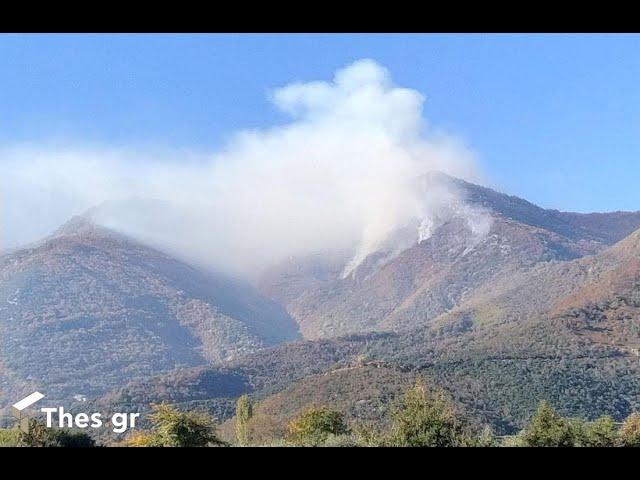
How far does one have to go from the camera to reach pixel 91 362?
60406 millimetres

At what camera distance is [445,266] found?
101000mm

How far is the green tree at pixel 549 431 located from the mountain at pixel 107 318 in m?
39.8

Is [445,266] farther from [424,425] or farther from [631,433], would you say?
[424,425]

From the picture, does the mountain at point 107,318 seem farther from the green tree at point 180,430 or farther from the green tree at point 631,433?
the green tree at point 631,433

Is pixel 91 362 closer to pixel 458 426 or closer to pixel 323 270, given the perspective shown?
pixel 458 426

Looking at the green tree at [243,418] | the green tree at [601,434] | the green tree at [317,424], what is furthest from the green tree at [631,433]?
the green tree at [243,418]

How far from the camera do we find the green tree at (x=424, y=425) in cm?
1228

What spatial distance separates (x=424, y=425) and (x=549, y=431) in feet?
8.13

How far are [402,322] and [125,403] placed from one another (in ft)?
157

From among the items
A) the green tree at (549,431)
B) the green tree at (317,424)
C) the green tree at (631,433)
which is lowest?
the green tree at (631,433)

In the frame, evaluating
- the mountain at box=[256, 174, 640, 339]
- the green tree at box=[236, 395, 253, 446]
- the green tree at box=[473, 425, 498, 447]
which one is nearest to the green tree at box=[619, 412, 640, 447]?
the green tree at box=[473, 425, 498, 447]
